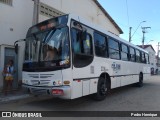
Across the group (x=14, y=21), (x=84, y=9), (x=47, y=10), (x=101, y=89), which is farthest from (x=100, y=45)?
(x=84, y=9)

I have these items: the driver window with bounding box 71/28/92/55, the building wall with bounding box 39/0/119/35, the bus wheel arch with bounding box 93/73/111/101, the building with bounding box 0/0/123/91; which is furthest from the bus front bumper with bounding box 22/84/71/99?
the building wall with bounding box 39/0/119/35

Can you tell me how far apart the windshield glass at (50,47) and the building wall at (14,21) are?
11.9ft

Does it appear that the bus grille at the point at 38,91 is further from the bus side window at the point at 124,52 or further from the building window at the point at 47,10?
the building window at the point at 47,10

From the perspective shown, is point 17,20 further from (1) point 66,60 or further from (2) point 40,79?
(1) point 66,60

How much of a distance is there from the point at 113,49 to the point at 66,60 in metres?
4.31

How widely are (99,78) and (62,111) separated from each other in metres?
2.27

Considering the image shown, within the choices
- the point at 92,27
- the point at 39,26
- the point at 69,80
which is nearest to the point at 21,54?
the point at 39,26

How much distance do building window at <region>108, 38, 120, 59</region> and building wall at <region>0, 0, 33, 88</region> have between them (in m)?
5.15

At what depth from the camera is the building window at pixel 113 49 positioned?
1014 cm

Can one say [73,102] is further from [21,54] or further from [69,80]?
[21,54]

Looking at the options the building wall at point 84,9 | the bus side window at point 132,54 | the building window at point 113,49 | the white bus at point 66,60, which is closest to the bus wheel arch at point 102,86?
the white bus at point 66,60

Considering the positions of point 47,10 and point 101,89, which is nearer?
point 101,89

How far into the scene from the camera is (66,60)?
6812mm

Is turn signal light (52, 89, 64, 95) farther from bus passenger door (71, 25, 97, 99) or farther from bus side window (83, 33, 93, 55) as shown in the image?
bus side window (83, 33, 93, 55)
